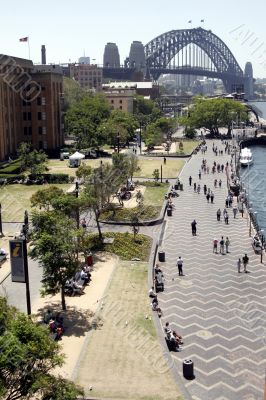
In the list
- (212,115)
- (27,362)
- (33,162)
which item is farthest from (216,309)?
(212,115)

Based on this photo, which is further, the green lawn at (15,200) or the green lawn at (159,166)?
the green lawn at (159,166)

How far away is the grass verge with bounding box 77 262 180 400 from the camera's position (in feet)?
62.2

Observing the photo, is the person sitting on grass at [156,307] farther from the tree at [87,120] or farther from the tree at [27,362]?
the tree at [87,120]

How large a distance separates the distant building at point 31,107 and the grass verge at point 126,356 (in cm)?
5598

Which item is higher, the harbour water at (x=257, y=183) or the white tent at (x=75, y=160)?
the white tent at (x=75, y=160)

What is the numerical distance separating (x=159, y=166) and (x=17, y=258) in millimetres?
54086

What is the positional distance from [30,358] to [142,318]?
11.5 metres

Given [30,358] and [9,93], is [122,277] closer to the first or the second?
[30,358]

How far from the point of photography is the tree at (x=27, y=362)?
13.3m

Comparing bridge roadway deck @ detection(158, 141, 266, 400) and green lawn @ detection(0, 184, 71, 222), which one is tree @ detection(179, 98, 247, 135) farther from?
bridge roadway deck @ detection(158, 141, 266, 400)

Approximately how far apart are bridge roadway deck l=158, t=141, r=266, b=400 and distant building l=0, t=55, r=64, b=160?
45.7m

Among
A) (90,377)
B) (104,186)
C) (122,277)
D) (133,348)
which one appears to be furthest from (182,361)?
(104,186)

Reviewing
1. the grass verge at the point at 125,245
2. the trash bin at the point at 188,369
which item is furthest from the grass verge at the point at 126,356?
the grass verge at the point at 125,245

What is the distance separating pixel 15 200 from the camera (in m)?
52.6
